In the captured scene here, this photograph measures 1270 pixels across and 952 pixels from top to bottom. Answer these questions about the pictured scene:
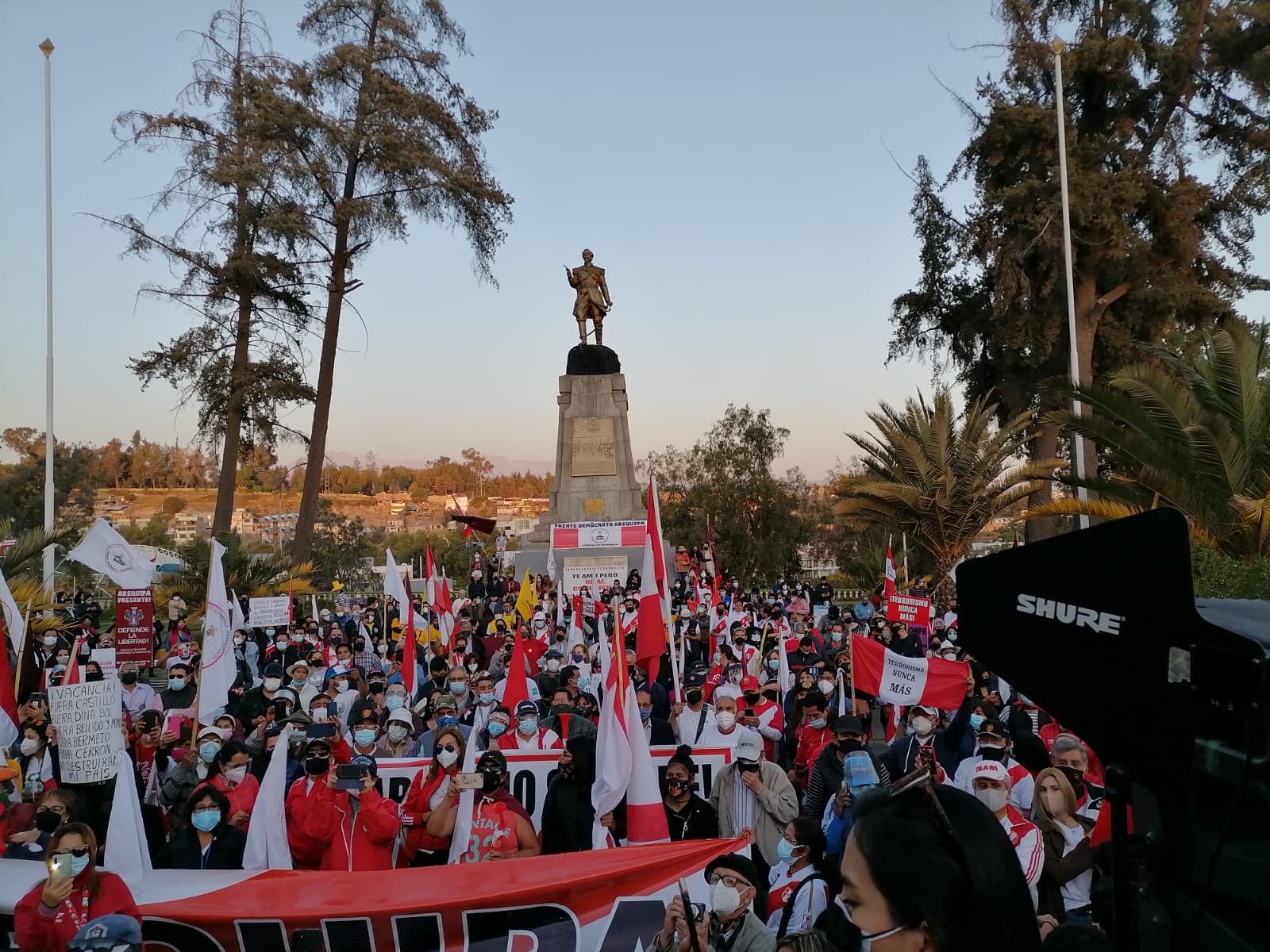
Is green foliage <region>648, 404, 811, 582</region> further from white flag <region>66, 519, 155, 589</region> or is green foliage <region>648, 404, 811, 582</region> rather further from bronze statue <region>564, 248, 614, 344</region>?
white flag <region>66, 519, 155, 589</region>

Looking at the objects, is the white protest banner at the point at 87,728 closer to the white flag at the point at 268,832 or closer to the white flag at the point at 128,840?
the white flag at the point at 128,840

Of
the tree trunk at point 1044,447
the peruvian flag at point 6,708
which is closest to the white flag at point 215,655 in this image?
the peruvian flag at point 6,708

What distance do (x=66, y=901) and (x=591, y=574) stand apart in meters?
21.2

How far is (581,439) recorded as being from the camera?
31.2m

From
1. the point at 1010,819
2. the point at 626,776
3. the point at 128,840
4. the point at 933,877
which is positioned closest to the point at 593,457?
the point at 626,776

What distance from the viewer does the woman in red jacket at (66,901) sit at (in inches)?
169

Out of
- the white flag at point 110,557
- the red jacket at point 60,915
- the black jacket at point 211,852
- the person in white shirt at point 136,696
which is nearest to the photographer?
the red jacket at point 60,915

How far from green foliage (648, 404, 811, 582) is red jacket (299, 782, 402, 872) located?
30689 millimetres

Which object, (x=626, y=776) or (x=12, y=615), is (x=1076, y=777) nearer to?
(x=626, y=776)

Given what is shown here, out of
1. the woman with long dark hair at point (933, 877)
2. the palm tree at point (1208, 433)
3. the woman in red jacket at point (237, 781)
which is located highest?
the palm tree at point (1208, 433)

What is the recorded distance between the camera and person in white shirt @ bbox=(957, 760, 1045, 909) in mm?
4586

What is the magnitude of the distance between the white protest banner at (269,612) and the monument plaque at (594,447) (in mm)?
15860

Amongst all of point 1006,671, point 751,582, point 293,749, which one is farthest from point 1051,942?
point 751,582

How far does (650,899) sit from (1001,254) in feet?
82.0
